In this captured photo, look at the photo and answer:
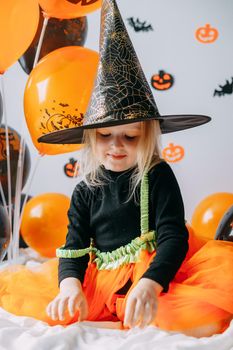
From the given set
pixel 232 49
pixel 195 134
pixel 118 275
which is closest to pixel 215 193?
pixel 195 134

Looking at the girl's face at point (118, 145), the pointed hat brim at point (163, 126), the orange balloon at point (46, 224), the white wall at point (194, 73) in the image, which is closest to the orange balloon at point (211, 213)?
the white wall at point (194, 73)

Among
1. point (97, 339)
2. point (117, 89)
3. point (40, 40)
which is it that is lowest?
point (97, 339)

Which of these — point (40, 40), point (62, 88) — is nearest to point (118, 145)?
point (62, 88)

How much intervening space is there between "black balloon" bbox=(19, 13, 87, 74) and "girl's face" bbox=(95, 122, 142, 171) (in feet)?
2.38

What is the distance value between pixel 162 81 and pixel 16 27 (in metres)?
0.74

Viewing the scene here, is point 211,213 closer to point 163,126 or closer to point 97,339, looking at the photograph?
point 163,126

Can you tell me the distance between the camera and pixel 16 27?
1716 millimetres

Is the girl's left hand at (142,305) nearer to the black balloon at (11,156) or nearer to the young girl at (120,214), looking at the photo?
the young girl at (120,214)

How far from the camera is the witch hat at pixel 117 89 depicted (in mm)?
1227

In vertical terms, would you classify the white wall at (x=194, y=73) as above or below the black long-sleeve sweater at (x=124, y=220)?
above

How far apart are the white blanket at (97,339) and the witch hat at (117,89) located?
0.47 metres

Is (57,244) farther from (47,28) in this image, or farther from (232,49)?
(232,49)

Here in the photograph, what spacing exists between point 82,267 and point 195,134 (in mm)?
1058

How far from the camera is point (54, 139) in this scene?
141 centimetres
